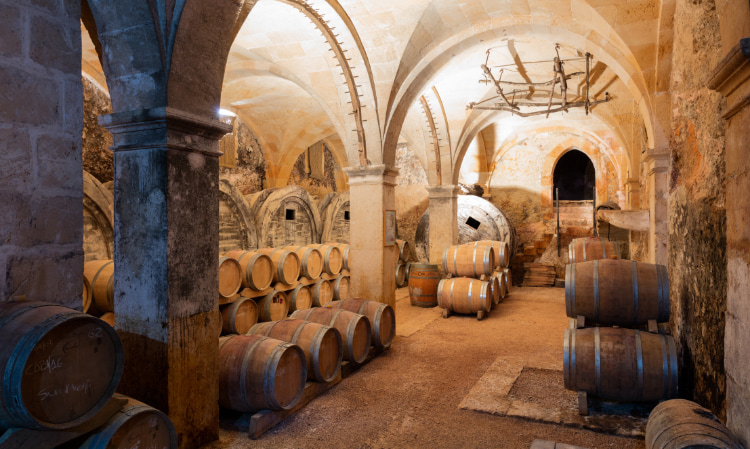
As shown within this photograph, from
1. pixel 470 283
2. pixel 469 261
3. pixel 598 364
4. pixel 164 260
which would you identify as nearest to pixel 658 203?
pixel 598 364

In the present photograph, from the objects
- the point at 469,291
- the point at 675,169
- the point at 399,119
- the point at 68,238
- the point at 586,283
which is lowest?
the point at 469,291

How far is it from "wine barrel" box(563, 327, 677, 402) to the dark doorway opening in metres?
17.7

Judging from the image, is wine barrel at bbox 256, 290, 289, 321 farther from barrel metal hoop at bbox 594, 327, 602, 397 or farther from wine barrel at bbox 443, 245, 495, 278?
barrel metal hoop at bbox 594, 327, 602, 397

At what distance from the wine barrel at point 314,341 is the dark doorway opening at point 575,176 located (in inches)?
710

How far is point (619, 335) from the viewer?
367cm

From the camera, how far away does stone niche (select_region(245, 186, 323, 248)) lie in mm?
7852

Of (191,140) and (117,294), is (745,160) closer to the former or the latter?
(191,140)

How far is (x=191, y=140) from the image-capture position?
3.02m

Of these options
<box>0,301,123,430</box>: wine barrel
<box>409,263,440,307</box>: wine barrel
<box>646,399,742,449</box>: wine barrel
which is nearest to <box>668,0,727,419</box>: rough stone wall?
<box>646,399,742,449</box>: wine barrel

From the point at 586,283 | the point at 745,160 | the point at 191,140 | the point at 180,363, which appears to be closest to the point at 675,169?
the point at 586,283

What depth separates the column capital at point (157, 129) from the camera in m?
2.83

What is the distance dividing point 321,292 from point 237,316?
6.98 feet

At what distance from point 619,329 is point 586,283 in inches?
17.8

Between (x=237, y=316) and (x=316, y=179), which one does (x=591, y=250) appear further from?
(x=316, y=179)
